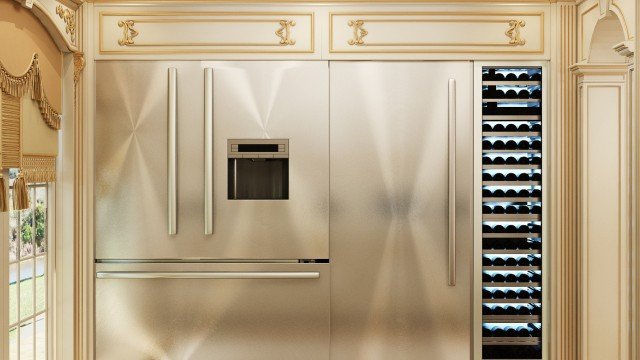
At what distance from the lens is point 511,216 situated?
2.89 metres

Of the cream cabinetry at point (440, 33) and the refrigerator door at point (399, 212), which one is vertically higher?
the cream cabinetry at point (440, 33)

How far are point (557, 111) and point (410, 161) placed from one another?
0.81 m

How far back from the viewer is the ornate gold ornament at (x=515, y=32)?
2896 mm

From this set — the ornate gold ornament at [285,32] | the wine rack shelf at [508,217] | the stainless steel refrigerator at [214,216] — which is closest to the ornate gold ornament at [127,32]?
the stainless steel refrigerator at [214,216]

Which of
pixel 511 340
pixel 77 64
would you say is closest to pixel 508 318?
pixel 511 340

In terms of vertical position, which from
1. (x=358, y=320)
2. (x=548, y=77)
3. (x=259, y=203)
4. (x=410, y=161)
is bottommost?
(x=358, y=320)

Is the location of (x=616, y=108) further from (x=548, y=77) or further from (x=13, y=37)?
(x=13, y=37)

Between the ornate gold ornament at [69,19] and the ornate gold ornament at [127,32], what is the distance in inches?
8.8

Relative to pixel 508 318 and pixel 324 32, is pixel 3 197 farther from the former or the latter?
pixel 508 318

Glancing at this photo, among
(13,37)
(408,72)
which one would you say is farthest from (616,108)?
(13,37)

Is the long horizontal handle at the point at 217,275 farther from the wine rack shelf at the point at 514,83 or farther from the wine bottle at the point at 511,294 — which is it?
the wine rack shelf at the point at 514,83

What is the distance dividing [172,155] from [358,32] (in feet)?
3.83

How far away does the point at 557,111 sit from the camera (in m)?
2.88

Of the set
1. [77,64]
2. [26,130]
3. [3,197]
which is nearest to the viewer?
[3,197]
